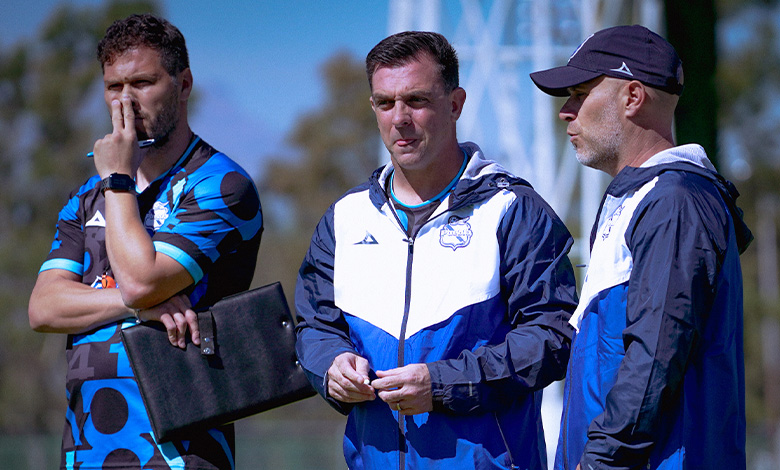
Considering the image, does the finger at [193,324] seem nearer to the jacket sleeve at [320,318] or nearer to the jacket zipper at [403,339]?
the jacket sleeve at [320,318]

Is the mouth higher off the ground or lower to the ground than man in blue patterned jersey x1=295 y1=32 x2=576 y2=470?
higher

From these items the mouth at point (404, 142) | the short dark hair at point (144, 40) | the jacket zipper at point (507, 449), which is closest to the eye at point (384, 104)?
the mouth at point (404, 142)

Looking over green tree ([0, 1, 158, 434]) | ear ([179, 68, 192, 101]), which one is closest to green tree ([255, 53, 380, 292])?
green tree ([0, 1, 158, 434])

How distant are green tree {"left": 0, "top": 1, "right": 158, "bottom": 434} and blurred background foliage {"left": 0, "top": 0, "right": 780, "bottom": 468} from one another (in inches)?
1.1

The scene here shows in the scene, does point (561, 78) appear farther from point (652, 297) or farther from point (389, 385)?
point (389, 385)

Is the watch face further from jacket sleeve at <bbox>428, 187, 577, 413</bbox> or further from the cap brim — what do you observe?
the cap brim

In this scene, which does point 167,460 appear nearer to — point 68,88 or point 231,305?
point 231,305

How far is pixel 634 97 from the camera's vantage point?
7.87 feet

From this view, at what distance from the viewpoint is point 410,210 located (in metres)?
2.78

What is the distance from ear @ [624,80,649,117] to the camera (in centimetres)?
238

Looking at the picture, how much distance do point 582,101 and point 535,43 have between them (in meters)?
5.79

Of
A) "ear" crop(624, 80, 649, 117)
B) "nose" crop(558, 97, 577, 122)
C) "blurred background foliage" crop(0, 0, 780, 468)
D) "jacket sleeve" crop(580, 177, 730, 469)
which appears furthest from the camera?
"blurred background foliage" crop(0, 0, 780, 468)

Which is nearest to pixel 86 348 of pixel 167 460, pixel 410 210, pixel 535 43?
pixel 167 460

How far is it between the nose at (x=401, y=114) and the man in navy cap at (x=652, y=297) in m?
0.54
